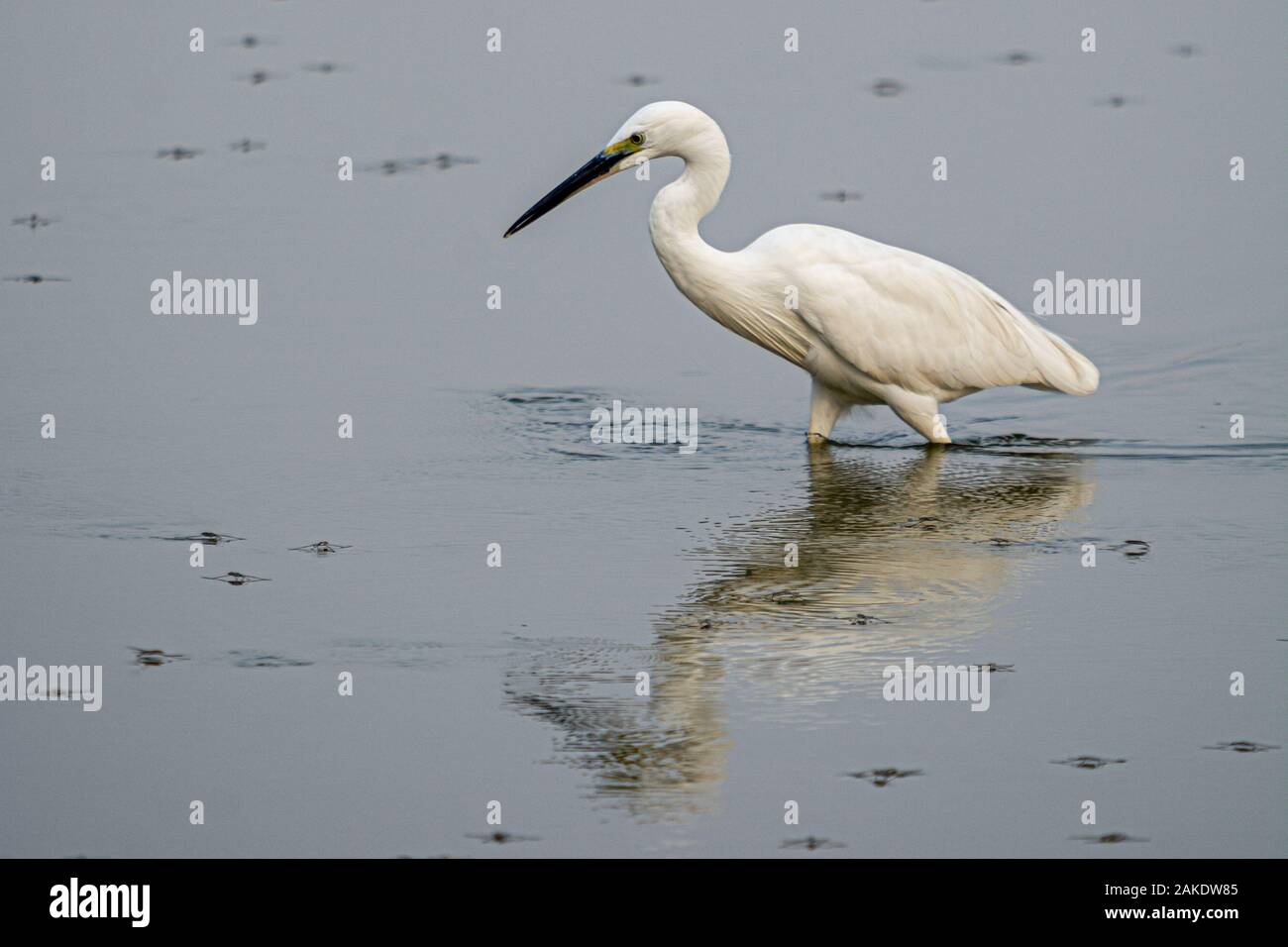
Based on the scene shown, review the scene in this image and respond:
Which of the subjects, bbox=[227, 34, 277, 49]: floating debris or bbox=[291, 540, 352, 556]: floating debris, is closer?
bbox=[291, 540, 352, 556]: floating debris

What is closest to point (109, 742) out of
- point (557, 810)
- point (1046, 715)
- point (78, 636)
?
point (78, 636)

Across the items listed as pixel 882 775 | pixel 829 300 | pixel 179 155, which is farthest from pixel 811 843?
pixel 179 155

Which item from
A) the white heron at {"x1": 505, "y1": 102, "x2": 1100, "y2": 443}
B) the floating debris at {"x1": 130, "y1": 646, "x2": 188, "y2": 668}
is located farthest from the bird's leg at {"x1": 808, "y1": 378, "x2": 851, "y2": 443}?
the floating debris at {"x1": 130, "y1": 646, "x2": 188, "y2": 668}

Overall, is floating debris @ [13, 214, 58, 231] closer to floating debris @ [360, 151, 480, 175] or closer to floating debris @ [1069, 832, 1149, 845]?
floating debris @ [360, 151, 480, 175]

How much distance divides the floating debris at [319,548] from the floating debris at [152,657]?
1.32 m

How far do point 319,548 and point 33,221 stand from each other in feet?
22.4

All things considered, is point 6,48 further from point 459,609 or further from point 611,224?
point 459,609

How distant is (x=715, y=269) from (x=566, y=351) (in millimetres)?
1959

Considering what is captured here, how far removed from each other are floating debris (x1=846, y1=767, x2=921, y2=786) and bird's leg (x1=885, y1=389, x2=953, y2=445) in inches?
183

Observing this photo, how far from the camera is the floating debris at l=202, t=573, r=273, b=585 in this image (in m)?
8.84

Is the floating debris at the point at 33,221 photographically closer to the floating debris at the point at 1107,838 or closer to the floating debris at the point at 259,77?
the floating debris at the point at 259,77

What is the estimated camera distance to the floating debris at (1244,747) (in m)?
7.18

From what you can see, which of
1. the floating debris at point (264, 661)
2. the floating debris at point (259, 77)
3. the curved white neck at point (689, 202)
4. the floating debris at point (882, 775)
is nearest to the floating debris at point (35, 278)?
the floating debris at point (259, 77)

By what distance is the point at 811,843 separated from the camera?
644cm
